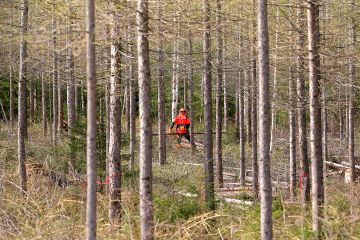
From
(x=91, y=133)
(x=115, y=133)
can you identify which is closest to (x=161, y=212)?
(x=115, y=133)

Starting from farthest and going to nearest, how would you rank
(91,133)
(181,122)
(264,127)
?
(181,122) < (264,127) < (91,133)

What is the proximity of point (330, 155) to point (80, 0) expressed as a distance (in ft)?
50.4

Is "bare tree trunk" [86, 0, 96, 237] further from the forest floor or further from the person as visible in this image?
the person

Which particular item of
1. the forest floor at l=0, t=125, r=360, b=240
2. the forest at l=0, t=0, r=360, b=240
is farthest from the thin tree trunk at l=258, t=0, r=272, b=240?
the forest floor at l=0, t=125, r=360, b=240

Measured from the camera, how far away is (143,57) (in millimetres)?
7422

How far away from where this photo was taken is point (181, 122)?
79.4 ft

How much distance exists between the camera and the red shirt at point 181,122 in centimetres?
2400

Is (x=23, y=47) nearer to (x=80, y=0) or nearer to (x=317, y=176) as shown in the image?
(x=80, y=0)

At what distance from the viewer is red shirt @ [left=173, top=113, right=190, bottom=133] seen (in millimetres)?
24000

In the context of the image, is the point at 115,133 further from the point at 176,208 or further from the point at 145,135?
the point at 145,135

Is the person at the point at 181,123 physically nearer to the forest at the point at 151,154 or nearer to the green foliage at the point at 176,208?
→ the forest at the point at 151,154

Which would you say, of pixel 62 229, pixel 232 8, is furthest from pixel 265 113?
pixel 232 8

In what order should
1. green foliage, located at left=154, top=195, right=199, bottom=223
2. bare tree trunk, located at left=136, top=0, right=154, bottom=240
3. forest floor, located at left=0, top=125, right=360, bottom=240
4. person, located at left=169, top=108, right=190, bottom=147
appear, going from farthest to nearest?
person, located at left=169, top=108, right=190, bottom=147, green foliage, located at left=154, top=195, right=199, bottom=223, forest floor, located at left=0, top=125, right=360, bottom=240, bare tree trunk, located at left=136, top=0, right=154, bottom=240

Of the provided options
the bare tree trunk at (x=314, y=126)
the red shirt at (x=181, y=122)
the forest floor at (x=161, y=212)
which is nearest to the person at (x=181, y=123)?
the red shirt at (x=181, y=122)
